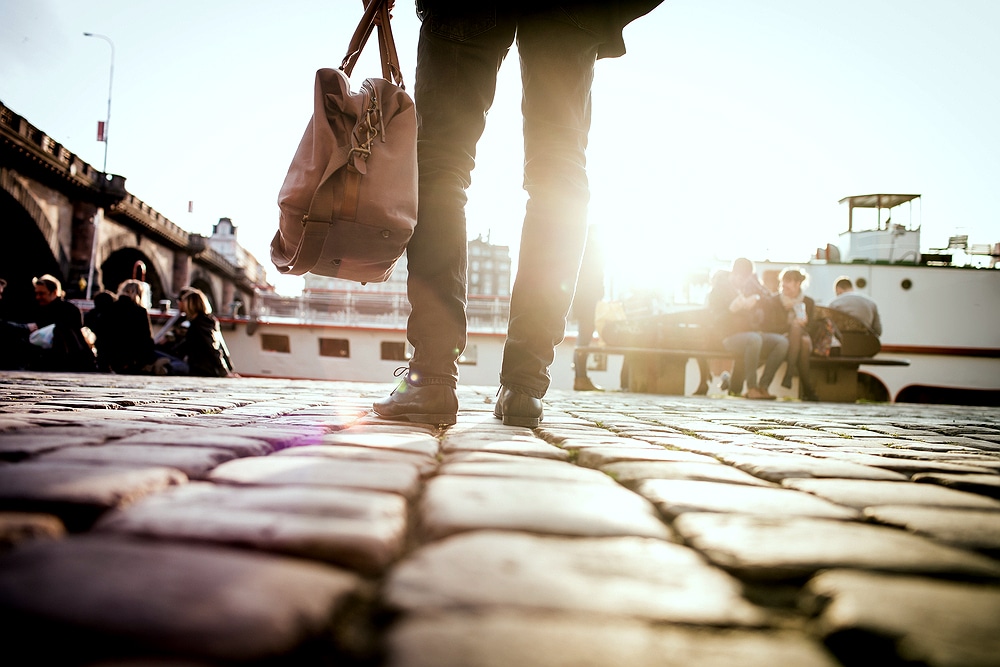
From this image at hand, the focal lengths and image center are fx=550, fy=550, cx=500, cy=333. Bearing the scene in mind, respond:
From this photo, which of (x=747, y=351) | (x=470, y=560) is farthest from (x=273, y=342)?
(x=470, y=560)

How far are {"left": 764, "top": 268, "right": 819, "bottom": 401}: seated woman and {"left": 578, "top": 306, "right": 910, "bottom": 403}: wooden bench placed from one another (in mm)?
237

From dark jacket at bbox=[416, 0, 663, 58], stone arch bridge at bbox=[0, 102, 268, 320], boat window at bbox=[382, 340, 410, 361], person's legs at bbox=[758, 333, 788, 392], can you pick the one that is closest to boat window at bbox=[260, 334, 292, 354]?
boat window at bbox=[382, 340, 410, 361]

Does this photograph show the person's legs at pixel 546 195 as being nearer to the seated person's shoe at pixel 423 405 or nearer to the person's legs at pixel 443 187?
the person's legs at pixel 443 187

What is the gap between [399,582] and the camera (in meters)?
0.49

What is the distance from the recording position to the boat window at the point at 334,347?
51.2 ft

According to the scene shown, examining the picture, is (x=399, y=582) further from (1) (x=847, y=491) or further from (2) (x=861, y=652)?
(1) (x=847, y=491)

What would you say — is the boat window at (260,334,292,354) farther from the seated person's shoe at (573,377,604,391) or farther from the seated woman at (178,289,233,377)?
the seated person's shoe at (573,377,604,391)

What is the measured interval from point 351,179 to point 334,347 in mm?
14857

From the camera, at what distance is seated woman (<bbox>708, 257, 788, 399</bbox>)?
6.10 meters

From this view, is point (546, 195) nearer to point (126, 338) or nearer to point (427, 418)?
point (427, 418)

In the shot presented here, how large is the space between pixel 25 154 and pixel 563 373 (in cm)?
1831

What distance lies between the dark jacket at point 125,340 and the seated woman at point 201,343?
1.37 ft

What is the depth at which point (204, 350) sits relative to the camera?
6.59 m

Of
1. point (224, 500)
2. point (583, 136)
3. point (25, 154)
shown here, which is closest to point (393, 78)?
point (583, 136)
